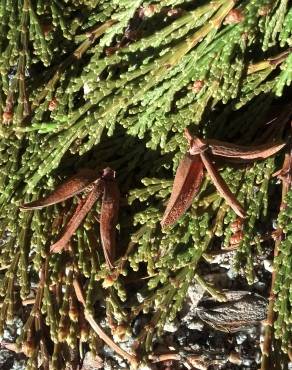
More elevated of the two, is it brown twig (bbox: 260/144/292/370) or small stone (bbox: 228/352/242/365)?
brown twig (bbox: 260/144/292/370)

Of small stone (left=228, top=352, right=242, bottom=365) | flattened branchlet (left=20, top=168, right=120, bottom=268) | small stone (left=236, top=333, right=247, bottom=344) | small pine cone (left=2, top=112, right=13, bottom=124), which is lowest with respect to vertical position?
small stone (left=228, top=352, right=242, bottom=365)

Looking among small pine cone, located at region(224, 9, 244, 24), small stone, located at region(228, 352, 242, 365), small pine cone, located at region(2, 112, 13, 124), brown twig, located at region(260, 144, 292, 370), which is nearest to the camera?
small pine cone, located at region(224, 9, 244, 24)

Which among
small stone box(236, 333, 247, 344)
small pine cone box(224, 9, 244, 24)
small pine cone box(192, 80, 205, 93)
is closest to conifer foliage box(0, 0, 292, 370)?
small pine cone box(192, 80, 205, 93)

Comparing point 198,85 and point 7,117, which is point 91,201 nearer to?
point 7,117

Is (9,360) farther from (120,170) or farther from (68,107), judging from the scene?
(68,107)

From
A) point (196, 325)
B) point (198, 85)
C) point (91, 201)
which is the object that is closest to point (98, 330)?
point (196, 325)

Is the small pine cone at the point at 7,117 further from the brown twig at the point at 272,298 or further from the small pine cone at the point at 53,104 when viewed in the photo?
the brown twig at the point at 272,298

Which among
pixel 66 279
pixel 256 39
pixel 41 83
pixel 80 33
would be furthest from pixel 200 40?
pixel 66 279

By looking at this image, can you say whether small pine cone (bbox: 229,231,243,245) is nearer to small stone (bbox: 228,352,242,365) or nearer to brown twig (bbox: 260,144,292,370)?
brown twig (bbox: 260,144,292,370)
